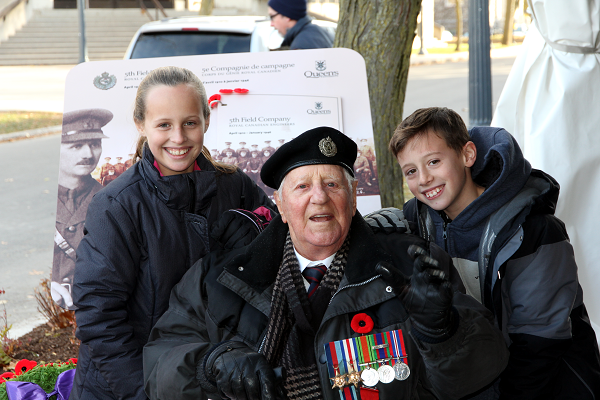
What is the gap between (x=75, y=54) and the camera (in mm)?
24438

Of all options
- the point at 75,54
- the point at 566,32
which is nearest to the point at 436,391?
the point at 566,32

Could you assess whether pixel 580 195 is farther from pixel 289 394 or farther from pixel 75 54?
pixel 75 54

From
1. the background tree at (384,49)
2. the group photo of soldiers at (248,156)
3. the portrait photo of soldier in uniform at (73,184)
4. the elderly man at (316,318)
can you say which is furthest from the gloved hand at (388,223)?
the background tree at (384,49)

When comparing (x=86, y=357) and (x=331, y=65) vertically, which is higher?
(x=331, y=65)

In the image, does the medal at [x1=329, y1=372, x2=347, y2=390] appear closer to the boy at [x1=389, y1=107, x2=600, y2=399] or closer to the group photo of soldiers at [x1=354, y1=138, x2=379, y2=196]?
the boy at [x1=389, y1=107, x2=600, y2=399]

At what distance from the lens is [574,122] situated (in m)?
3.48

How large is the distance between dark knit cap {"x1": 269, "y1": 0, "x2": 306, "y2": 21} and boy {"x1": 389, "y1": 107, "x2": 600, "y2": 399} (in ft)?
11.7

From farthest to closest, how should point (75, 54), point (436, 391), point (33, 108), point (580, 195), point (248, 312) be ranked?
point (75, 54), point (33, 108), point (580, 195), point (248, 312), point (436, 391)

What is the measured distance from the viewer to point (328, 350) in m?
2.08

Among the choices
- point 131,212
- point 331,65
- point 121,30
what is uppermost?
point 121,30

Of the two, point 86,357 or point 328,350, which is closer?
point 328,350

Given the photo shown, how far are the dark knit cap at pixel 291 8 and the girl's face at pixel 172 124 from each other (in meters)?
3.57

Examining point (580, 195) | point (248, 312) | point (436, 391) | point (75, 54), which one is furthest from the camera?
point (75, 54)

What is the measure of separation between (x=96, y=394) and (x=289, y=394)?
0.84 m
